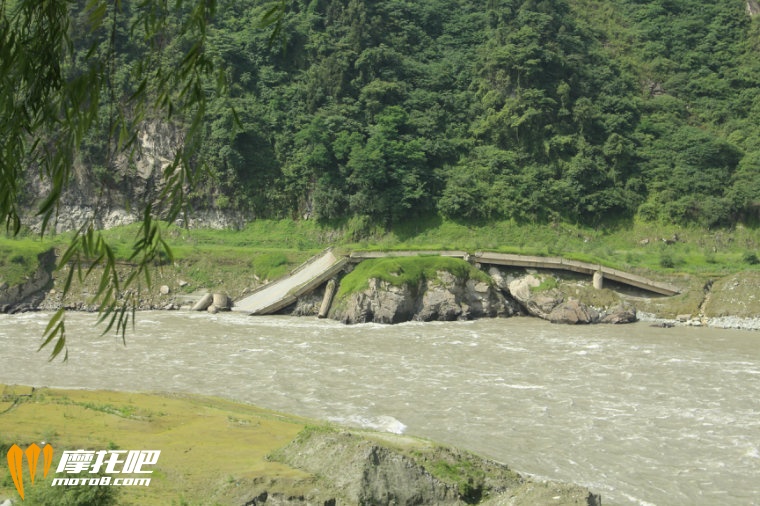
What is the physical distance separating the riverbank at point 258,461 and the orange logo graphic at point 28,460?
0.57 ft

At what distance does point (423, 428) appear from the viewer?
1930cm

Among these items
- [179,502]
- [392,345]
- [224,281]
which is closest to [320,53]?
[224,281]

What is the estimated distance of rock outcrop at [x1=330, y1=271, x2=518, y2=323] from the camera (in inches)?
1393

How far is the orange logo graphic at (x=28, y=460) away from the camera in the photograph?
1073 centimetres

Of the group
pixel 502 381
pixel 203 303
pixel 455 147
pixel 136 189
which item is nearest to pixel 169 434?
pixel 502 381

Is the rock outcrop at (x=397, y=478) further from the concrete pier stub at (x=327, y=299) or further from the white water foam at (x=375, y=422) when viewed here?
the concrete pier stub at (x=327, y=299)

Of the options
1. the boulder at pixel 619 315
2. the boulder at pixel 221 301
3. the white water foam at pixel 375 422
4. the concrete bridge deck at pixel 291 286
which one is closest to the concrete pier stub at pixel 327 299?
the concrete bridge deck at pixel 291 286

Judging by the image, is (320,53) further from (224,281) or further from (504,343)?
(504,343)

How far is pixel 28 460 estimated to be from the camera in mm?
11523

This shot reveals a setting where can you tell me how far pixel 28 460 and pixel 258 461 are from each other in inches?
138

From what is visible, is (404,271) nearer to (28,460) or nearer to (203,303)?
(203,303)

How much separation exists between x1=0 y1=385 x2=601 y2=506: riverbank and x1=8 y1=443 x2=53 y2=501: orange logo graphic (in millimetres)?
174

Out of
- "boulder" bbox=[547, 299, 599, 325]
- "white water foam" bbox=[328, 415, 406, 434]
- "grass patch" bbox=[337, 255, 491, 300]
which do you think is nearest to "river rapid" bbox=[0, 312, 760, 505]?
"white water foam" bbox=[328, 415, 406, 434]

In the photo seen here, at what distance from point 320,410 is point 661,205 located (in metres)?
Answer: 37.1
